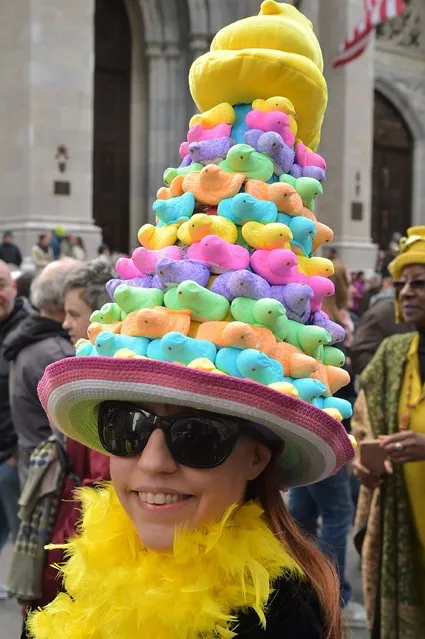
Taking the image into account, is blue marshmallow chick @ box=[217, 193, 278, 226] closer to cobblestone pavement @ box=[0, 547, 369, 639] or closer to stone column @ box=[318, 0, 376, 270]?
cobblestone pavement @ box=[0, 547, 369, 639]

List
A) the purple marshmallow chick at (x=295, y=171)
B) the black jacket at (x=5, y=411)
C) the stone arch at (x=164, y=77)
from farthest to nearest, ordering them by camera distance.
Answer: the stone arch at (x=164, y=77), the black jacket at (x=5, y=411), the purple marshmallow chick at (x=295, y=171)

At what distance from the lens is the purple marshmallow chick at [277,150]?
177cm

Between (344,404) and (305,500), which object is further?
(305,500)

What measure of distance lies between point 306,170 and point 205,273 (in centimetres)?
38

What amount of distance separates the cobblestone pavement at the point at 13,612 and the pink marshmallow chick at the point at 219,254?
117 inches

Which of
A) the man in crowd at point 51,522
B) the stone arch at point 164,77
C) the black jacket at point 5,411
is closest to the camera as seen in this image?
the man in crowd at point 51,522

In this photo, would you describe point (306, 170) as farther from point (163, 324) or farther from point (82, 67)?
point (82, 67)

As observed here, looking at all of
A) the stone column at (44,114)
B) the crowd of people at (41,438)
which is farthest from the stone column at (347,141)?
the crowd of people at (41,438)

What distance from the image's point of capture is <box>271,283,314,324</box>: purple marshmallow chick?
1.71 metres

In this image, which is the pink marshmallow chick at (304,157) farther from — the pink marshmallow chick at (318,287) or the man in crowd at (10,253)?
the man in crowd at (10,253)

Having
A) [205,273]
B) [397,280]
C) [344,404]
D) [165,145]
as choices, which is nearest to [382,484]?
[397,280]

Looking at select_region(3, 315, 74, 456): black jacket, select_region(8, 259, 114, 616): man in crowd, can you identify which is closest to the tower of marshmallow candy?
select_region(8, 259, 114, 616): man in crowd

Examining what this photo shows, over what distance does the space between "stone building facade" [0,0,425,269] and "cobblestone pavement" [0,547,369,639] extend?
872 centimetres

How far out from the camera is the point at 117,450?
1716 mm
